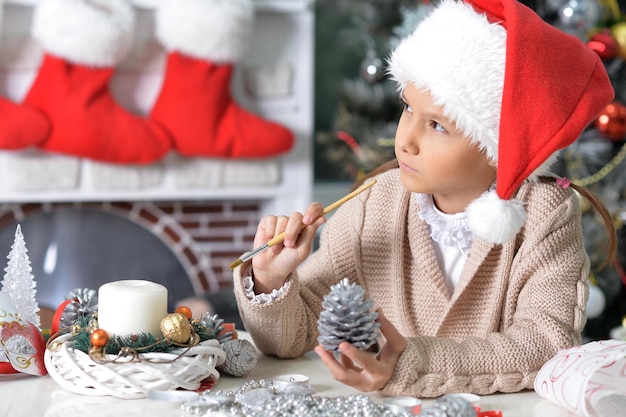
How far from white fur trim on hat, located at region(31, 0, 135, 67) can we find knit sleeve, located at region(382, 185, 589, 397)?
1552mm

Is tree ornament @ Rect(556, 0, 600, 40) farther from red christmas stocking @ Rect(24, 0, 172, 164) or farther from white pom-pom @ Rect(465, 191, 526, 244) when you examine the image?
white pom-pom @ Rect(465, 191, 526, 244)

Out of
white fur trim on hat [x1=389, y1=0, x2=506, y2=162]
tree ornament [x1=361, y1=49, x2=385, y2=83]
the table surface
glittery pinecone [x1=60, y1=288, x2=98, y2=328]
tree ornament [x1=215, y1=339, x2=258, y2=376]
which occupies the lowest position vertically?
the table surface

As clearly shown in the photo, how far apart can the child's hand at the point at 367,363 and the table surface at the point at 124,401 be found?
32mm

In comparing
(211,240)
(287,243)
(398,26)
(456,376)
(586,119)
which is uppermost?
(398,26)

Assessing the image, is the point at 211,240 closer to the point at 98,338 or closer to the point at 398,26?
the point at 398,26

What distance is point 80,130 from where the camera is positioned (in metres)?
2.39

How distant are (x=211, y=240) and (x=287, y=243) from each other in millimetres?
1822

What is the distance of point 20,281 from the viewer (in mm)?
1023

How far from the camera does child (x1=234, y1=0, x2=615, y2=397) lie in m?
0.96

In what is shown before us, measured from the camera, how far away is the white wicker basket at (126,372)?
34.4 inches

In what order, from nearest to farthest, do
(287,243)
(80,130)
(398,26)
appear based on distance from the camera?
(287,243) → (80,130) → (398,26)

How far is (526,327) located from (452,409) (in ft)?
0.82

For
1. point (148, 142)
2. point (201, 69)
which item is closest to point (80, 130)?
point (148, 142)

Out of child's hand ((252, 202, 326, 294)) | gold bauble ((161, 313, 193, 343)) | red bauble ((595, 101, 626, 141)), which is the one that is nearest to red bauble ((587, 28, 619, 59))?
red bauble ((595, 101, 626, 141))
